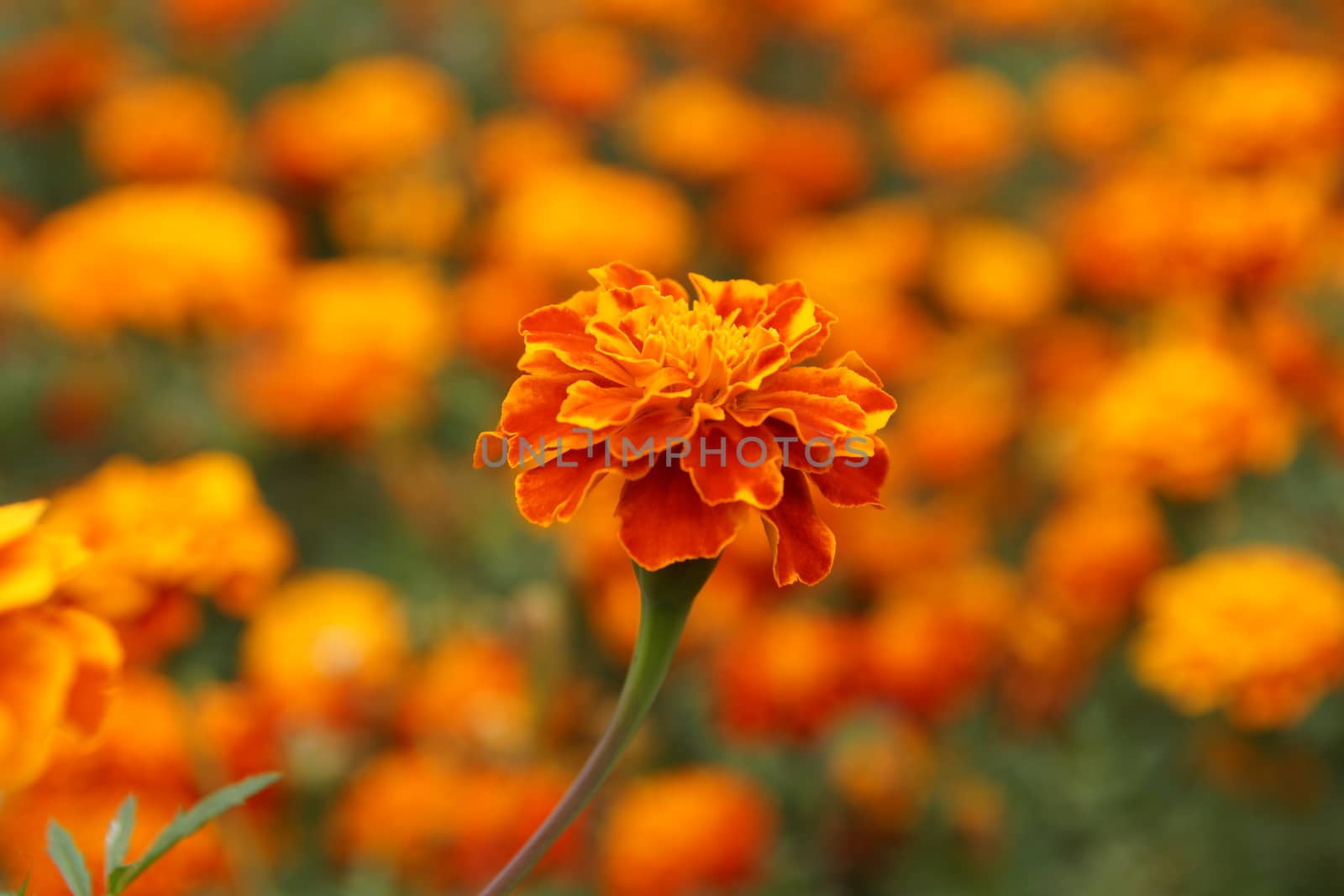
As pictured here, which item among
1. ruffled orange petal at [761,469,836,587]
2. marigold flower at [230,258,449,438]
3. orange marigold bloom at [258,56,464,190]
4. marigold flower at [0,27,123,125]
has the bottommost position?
ruffled orange petal at [761,469,836,587]

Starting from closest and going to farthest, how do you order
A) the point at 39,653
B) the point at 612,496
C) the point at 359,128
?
the point at 39,653 → the point at 612,496 → the point at 359,128

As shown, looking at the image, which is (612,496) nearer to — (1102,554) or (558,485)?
(1102,554)

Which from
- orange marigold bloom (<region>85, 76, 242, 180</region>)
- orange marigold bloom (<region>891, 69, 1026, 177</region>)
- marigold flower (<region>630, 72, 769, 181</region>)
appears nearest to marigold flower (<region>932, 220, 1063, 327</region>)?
orange marigold bloom (<region>891, 69, 1026, 177</region>)

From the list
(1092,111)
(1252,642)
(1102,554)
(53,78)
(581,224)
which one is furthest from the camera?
(1092,111)

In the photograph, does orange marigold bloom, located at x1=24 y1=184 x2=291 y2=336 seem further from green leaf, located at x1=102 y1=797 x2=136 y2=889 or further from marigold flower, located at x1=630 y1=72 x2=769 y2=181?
green leaf, located at x1=102 y1=797 x2=136 y2=889

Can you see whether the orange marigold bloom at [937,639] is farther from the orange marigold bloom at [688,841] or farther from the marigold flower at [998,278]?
the marigold flower at [998,278]

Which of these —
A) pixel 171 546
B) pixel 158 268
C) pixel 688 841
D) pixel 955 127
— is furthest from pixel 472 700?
pixel 955 127
